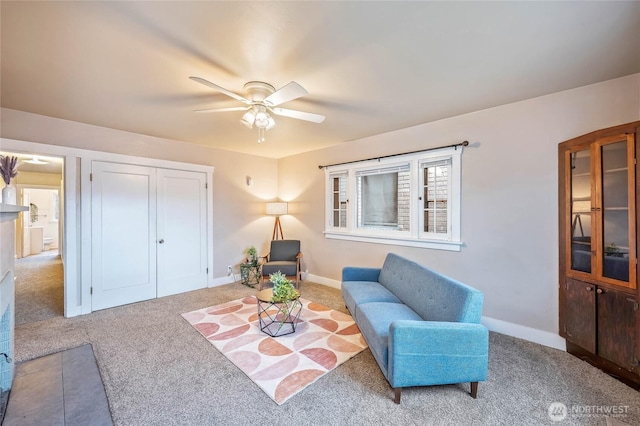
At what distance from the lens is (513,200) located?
292 centimetres

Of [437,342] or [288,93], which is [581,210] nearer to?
[437,342]

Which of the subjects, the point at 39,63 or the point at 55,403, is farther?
the point at 39,63

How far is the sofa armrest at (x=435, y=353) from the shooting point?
1.86 m

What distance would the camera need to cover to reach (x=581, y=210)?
2.39 m

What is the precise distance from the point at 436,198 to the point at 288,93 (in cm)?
248

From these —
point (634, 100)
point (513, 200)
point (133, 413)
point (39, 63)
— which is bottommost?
point (133, 413)

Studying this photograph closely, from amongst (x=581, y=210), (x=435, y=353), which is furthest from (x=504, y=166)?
(x=435, y=353)

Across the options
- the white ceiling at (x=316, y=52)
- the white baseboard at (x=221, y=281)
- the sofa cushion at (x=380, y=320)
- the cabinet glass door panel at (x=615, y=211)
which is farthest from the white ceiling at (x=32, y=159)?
the cabinet glass door panel at (x=615, y=211)

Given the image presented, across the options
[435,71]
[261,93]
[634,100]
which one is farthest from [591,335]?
[261,93]

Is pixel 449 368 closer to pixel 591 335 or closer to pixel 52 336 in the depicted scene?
pixel 591 335

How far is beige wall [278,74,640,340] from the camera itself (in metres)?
2.55

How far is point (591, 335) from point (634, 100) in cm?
210

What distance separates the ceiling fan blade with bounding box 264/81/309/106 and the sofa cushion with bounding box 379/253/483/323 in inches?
78.2

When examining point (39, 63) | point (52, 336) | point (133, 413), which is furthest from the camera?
point (52, 336)
